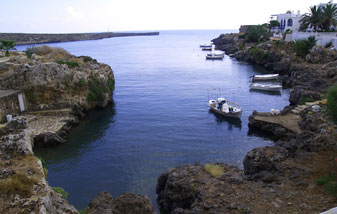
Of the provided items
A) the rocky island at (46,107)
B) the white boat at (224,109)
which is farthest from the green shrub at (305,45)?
the rocky island at (46,107)

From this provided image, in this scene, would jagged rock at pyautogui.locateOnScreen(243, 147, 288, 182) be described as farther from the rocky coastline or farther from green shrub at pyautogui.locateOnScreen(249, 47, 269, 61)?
green shrub at pyautogui.locateOnScreen(249, 47, 269, 61)

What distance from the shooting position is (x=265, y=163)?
78.3 ft

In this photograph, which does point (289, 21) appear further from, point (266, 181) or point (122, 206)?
point (122, 206)

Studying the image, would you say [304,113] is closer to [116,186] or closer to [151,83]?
[116,186]

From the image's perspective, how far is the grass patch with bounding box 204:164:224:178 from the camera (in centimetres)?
2289

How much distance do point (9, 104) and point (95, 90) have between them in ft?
44.0

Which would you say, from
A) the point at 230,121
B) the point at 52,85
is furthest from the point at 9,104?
the point at 230,121

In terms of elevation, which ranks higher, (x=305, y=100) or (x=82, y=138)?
(x=305, y=100)

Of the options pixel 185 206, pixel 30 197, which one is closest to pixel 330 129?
pixel 185 206

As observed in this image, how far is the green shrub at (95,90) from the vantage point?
159ft

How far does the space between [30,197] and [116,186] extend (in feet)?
52.4

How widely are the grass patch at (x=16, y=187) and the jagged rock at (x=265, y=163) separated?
55.1 ft

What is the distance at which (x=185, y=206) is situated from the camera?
21188 mm

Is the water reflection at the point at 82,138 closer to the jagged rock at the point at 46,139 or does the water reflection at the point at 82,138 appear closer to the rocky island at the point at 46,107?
the jagged rock at the point at 46,139
